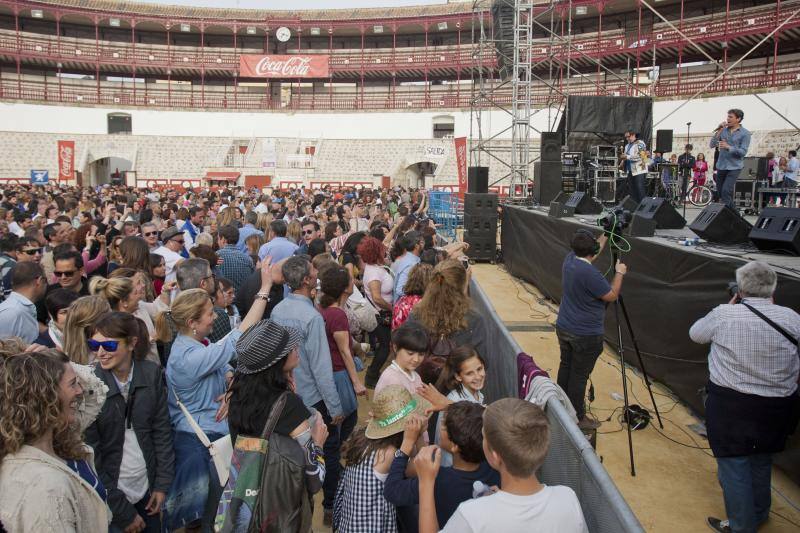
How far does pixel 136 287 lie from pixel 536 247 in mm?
8659

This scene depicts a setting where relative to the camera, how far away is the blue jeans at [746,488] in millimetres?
3627

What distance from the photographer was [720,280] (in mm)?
5219

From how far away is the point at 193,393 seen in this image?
329cm

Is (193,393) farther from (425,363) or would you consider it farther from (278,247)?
(278,247)

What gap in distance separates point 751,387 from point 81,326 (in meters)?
3.88

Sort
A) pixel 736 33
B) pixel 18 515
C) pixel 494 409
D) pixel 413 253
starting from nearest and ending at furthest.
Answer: pixel 18 515, pixel 494 409, pixel 413 253, pixel 736 33

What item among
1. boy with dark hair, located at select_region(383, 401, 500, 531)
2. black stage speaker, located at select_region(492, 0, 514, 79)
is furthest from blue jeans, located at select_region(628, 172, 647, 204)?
boy with dark hair, located at select_region(383, 401, 500, 531)

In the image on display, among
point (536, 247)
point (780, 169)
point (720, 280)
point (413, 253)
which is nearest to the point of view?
point (720, 280)

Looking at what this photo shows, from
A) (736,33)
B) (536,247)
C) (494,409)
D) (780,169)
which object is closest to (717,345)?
(494,409)

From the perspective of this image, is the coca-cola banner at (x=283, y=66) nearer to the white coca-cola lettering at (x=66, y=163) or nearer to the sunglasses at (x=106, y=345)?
the white coca-cola lettering at (x=66, y=163)

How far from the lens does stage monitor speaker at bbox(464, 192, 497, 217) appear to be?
1375 centimetres

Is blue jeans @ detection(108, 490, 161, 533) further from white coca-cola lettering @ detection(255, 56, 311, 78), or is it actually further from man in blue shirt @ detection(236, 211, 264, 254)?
white coca-cola lettering @ detection(255, 56, 311, 78)

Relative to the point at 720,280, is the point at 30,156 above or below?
above

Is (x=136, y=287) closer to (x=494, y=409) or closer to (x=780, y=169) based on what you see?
(x=494, y=409)
